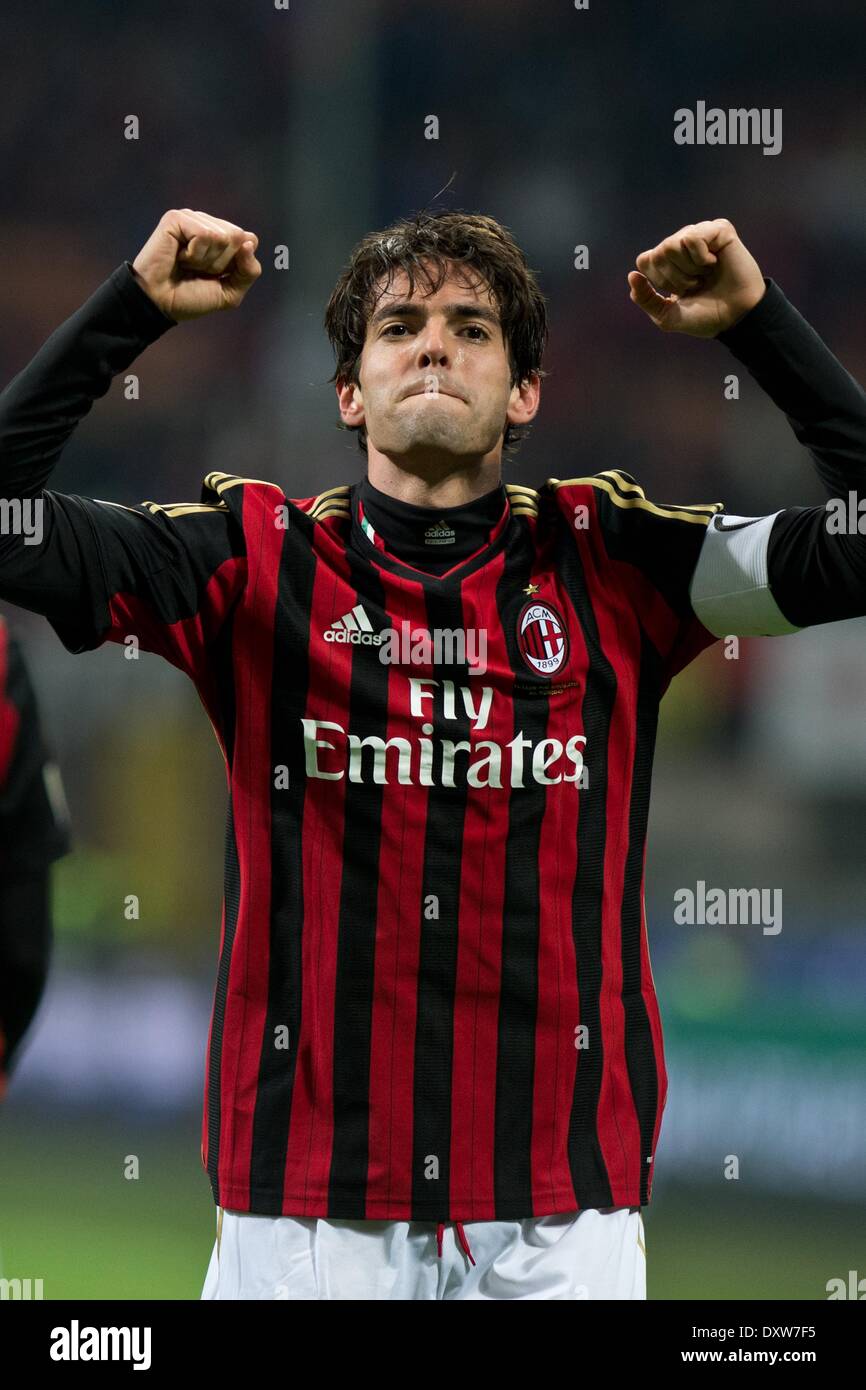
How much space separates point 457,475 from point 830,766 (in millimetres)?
2906

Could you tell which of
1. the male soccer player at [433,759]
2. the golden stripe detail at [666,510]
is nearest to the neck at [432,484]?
the male soccer player at [433,759]

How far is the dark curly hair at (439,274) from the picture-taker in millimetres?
2201

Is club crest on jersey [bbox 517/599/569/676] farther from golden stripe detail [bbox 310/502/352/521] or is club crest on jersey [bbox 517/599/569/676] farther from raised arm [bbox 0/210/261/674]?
raised arm [bbox 0/210/261/674]

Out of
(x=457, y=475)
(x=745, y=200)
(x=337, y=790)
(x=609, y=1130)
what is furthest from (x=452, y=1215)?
(x=745, y=200)

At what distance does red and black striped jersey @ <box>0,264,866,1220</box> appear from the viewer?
1.95 m

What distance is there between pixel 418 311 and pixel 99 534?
1.83ft

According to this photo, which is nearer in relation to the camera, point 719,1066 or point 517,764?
point 517,764

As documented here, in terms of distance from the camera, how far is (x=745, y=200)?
533 cm

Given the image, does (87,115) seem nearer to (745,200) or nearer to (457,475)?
(745,200)

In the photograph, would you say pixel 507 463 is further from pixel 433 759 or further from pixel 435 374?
pixel 433 759

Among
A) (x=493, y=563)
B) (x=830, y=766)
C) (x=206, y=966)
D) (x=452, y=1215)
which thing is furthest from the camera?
(x=830, y=766)

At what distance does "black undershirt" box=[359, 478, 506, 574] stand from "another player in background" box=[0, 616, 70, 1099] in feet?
2.74

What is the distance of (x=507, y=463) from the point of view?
15.3 feet

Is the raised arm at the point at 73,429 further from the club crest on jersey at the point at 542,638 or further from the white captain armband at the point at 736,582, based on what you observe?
the white captain armband at the point at 736,582
